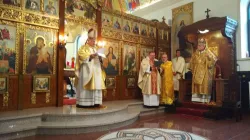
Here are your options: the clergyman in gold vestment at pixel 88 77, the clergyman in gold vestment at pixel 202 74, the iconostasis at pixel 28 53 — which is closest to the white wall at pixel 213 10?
the clergyman in gold vestment at pixel 202 74

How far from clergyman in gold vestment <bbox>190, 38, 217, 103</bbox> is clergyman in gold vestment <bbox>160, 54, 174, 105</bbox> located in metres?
Answer: 0.83

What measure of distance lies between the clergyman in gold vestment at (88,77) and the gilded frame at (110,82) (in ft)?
6.43

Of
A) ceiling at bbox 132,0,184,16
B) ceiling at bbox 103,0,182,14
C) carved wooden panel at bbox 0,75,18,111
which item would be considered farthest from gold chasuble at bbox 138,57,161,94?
ceiling at bbox 103,0,182,14

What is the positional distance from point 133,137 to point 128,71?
495 cm

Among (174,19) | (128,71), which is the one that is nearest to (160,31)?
(174,19)

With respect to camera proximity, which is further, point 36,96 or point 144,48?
point 144,48

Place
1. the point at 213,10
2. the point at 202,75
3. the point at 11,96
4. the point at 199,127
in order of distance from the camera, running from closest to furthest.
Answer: the point at 199,127, the point at 11,96, the point at 202,75, the point at 213,10

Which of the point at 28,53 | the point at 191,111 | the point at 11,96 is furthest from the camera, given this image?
the point at 191,111

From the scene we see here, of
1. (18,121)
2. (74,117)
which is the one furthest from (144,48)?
(18,121)

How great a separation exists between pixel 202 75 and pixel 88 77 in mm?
4220

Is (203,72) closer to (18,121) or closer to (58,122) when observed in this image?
(58,122)

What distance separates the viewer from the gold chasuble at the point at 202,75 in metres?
7.50

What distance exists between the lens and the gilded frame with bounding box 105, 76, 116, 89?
8406 millimetres

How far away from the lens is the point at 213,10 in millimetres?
9070
